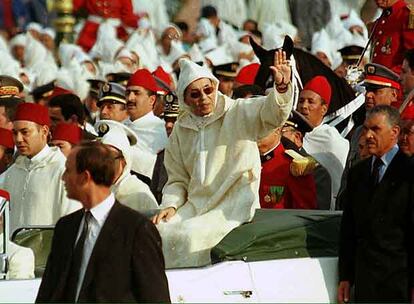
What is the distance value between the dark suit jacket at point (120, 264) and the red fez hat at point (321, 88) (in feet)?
20.4

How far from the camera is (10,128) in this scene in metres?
14.9

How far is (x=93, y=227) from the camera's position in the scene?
833 cm

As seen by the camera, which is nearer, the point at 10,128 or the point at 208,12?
the point at 10,128

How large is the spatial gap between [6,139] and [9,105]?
4.72 ft

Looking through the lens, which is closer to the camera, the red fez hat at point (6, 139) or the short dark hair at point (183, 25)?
the red fez hat at point (6, 139)

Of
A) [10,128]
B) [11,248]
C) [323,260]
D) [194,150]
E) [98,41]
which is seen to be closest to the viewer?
[11,248]

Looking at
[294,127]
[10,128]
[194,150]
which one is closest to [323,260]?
[194,150]

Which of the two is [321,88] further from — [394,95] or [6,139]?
[6,139]

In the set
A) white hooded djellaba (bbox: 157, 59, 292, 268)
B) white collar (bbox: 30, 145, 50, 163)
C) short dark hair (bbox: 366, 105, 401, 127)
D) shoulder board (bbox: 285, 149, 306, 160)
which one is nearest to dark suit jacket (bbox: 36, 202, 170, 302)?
white hooded djellaba (bbox: 157, 59, 292, 268)

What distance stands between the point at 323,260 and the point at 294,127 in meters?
3.15

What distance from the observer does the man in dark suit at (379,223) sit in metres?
10.2

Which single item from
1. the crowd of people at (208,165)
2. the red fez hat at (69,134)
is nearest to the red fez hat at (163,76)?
the crowd of people at (208,165)

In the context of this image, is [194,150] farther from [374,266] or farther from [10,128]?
[10,128]

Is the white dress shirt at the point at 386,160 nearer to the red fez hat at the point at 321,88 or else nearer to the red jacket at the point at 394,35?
the red fez hat at the point at 321,88
